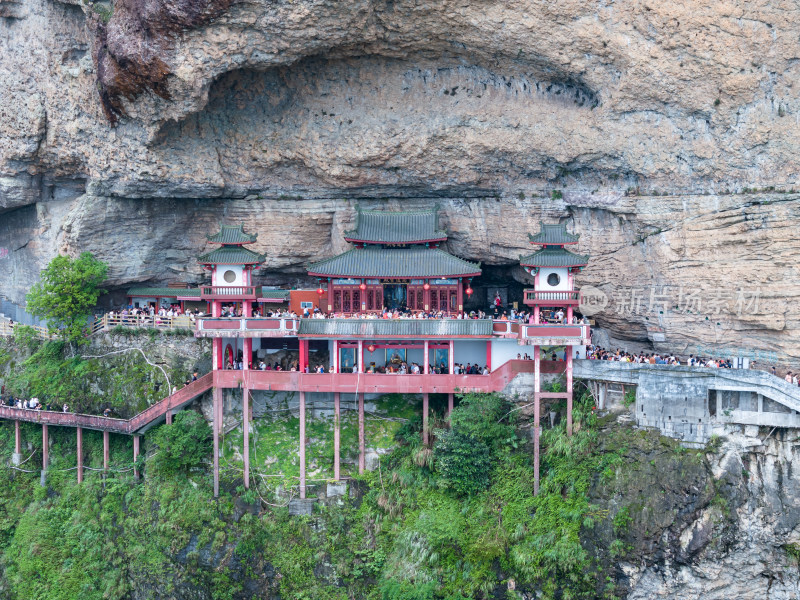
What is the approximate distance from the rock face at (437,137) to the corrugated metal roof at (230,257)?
15.9 ft

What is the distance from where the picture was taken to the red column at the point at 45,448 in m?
36.3

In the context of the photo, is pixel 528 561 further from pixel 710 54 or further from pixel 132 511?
pixel 710 54

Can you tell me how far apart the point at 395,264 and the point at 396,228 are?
2.09 meters

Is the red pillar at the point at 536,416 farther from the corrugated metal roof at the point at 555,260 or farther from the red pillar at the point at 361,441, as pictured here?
the red pillar at the point at 361,441

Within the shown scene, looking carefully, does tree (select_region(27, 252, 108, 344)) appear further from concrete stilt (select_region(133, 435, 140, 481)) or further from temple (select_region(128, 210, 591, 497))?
temple (select_region(128, 210, 591, 497))

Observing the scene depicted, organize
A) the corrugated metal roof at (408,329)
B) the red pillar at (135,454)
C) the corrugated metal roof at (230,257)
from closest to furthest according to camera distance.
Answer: the corrugated metal roof at (408,329), the corrugated metal roof at (230,257), the red pillar at (135,454)

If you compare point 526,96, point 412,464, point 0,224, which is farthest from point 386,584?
point 0,224

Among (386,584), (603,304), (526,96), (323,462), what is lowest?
(386,584)

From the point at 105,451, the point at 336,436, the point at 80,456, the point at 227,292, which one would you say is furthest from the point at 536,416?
the point at 80,456

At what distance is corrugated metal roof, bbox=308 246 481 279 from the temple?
5cm

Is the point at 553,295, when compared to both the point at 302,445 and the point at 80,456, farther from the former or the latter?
the point at 80,456

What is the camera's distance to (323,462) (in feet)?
110

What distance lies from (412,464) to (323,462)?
3685mm

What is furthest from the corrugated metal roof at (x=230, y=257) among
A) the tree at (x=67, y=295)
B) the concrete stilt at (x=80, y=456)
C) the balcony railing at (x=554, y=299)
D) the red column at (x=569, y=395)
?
the red column at (x=569, y=395)
